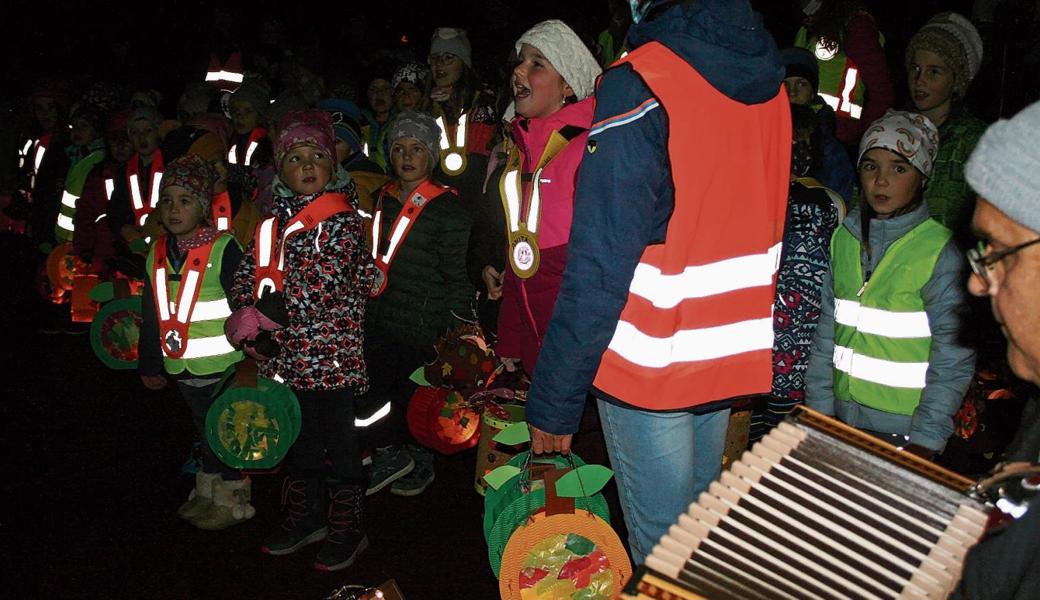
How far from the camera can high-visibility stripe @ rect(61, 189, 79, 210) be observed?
7098 millimetres

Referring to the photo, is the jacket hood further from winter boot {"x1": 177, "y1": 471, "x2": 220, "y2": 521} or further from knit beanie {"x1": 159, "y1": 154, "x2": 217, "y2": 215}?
winter boot {"x1": 177, "y1": 471, "x2": 220, "y2": 521}

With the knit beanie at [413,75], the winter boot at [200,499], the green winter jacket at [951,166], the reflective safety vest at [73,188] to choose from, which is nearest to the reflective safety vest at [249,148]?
the reflective safety vest at [73,188]

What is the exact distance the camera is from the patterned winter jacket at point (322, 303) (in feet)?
12.7

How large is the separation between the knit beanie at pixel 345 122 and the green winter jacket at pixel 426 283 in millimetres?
1259

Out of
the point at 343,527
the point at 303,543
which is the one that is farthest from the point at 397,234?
the point at 303,543

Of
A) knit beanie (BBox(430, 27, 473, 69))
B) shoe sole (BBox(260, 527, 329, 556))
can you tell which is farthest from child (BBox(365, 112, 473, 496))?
knit beanie (BBox(430, 27, 473, 69))

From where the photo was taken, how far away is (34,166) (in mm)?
8391

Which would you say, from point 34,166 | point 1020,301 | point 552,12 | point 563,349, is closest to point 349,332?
point 563,349

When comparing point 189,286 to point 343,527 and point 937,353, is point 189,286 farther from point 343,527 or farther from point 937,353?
point 937,353

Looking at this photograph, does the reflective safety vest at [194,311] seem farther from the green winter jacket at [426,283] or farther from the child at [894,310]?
the child at [894,310]

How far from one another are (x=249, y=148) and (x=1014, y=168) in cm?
660

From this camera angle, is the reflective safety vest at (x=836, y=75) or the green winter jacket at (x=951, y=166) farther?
the reflective safety vest at (x=836, y=75)

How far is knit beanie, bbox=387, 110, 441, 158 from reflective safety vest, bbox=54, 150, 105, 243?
3654mm

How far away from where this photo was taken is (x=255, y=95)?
288 inches
